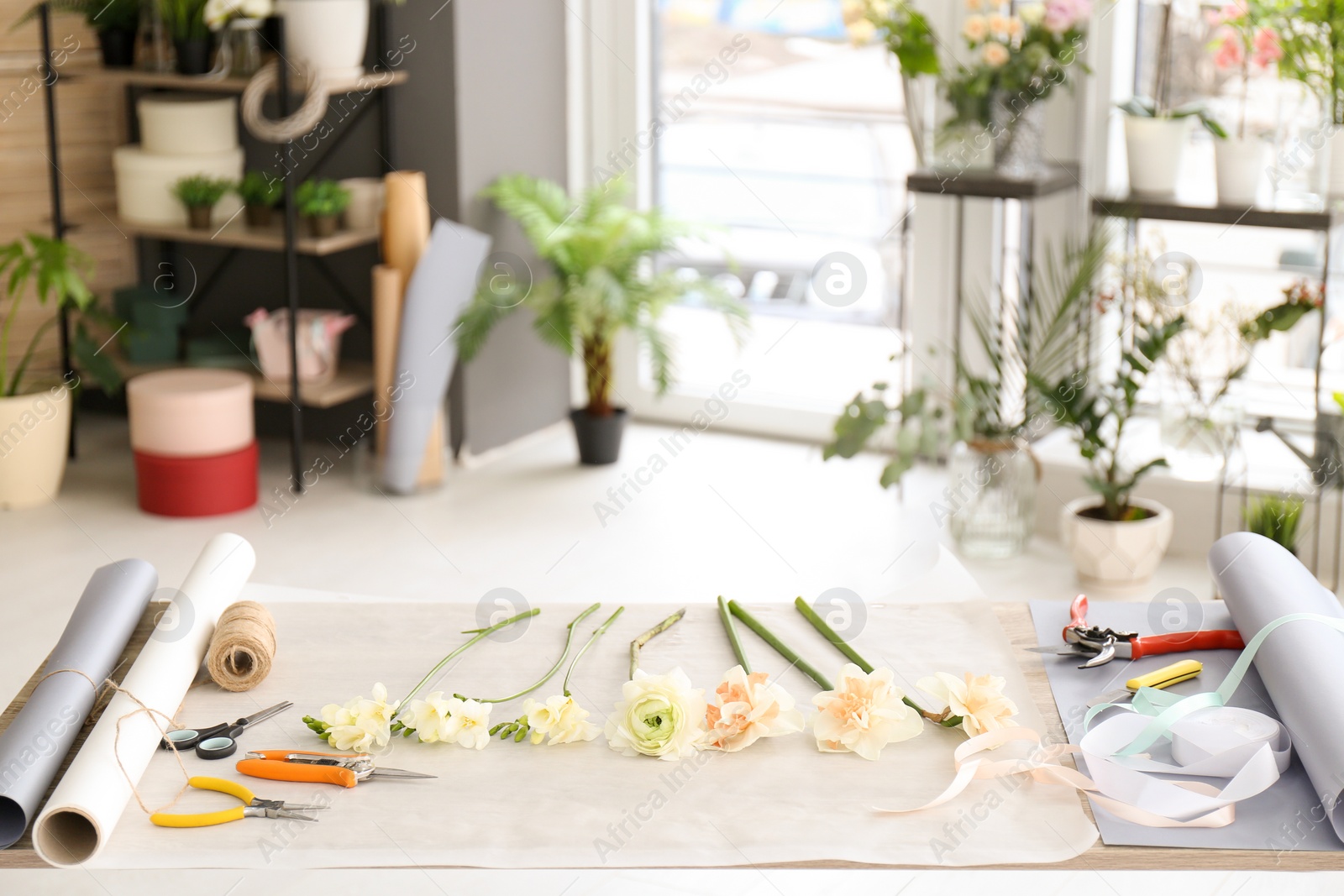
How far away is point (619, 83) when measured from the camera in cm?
439

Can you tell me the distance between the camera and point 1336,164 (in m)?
3.19

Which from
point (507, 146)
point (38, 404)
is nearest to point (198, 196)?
point (38, 404)

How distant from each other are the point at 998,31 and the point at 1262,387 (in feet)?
3.77

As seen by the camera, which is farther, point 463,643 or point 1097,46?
point 1097,46

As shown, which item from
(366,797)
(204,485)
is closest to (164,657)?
(366,797)

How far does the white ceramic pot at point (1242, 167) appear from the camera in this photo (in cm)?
337

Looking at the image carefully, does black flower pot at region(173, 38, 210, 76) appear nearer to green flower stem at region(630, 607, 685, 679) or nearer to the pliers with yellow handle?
green flower stem at region(630, 607, 685, 679)

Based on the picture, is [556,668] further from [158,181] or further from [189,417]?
[158,181]

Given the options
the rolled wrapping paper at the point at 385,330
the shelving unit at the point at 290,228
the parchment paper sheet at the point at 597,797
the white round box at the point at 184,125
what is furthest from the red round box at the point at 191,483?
the parchment paper sheet at the point at 597,797

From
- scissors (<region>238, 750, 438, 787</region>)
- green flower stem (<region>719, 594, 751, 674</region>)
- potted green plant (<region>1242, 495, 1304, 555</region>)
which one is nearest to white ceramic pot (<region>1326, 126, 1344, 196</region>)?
potted green plant (<region>1242, 495, 1304, 555</region>)

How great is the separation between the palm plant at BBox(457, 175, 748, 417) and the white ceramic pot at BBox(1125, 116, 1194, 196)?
1.11 meters

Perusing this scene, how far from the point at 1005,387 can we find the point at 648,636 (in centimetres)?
241

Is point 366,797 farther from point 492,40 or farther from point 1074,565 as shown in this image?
point 492,40

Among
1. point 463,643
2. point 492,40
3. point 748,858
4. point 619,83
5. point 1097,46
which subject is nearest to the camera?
point 748,858
